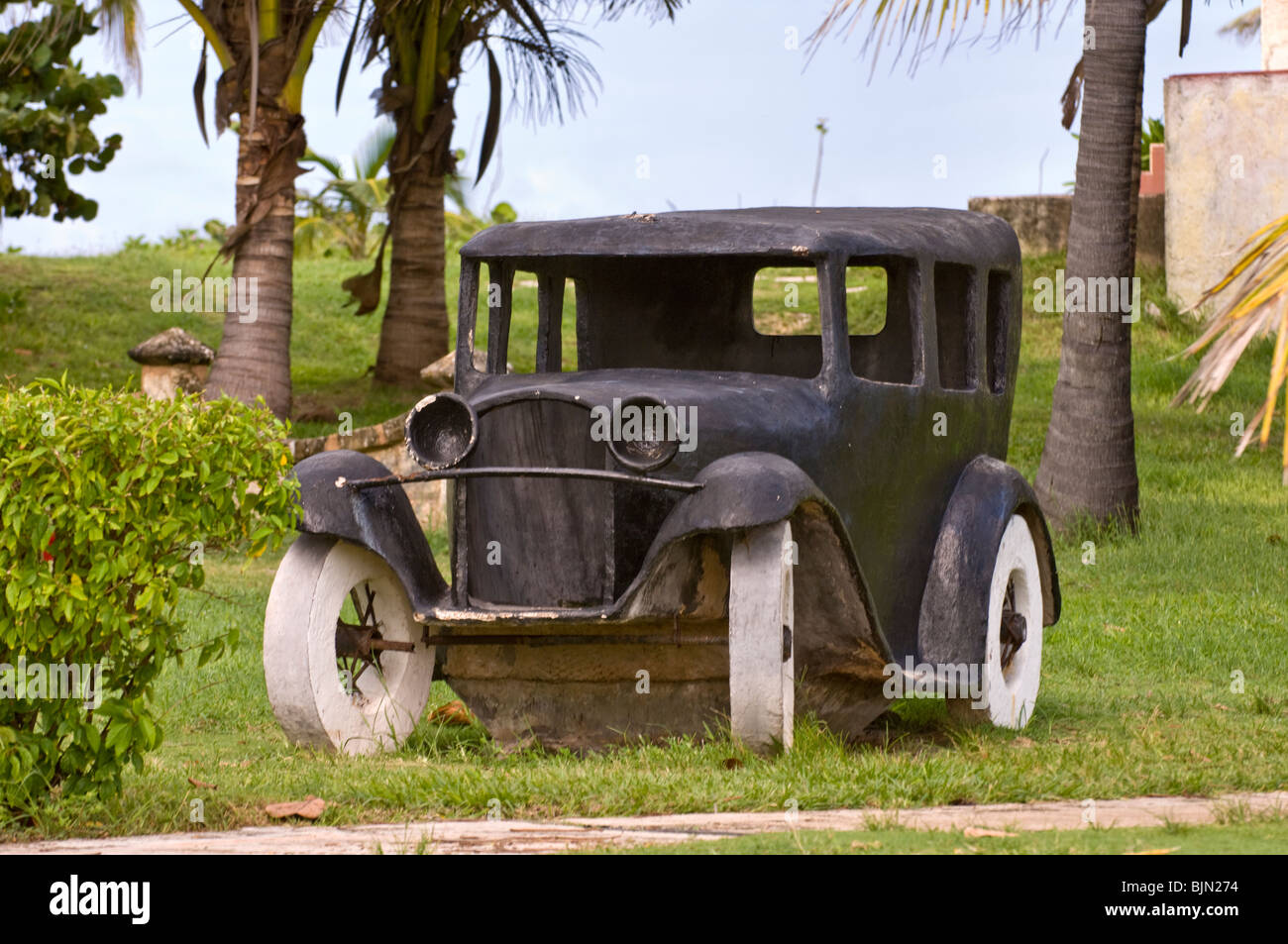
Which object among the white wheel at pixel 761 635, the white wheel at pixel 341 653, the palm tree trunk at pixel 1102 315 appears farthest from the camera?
the palm tree trunk at pixel 1102 315

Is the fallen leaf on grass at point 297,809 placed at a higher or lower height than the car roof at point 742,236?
lower

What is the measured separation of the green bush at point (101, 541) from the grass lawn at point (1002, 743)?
0.24 metres

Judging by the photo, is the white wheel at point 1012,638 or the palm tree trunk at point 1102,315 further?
the palm tree trunk at point 1102,315

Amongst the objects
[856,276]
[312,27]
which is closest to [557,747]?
[312,27]

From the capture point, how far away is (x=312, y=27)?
1428 cm

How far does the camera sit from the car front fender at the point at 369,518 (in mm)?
6312

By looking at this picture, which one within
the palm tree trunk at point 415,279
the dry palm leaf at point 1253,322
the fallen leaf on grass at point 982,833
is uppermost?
the palm tree trunk at point 415,279

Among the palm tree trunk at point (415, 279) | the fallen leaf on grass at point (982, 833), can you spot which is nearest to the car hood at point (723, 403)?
the fallen leaf on grass at point (982, 833)

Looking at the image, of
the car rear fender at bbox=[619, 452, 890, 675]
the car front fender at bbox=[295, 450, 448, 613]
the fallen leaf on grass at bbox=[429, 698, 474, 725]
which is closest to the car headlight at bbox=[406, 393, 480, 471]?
the car front fender at bbox=[295, 450, 448, 613]

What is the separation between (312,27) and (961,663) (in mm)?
9763

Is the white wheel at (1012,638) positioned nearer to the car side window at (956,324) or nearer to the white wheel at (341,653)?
the car side window at (956,324)

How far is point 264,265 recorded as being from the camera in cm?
1472

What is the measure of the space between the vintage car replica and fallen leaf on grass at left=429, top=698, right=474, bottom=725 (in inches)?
23.8

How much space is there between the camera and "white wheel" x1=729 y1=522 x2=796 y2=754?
5.71 meters
